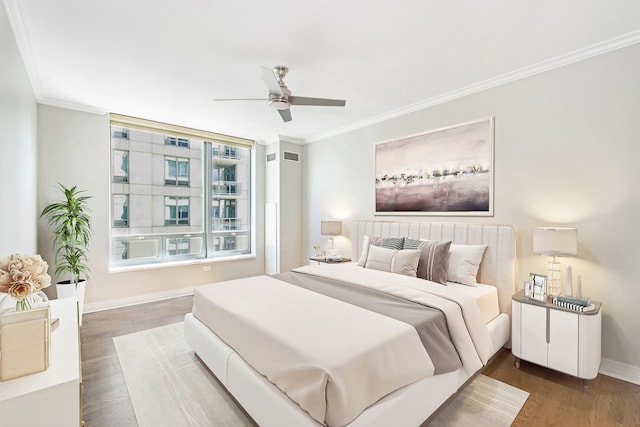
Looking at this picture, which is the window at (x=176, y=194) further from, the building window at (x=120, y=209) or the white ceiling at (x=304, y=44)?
the white ceiling at (x=304, y=44)

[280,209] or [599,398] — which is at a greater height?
[280,209]

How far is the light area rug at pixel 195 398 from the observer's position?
1894 mm

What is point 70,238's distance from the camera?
11.3 feet

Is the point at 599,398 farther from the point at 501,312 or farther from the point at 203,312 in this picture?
the point at 203,312

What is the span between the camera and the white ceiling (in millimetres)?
2014

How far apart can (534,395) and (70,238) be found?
4.89m

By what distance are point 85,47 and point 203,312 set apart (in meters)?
2.49

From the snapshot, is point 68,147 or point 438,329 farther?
point 68,147

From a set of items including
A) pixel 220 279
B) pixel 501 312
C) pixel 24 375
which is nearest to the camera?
pixel 24 375

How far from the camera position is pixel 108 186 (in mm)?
4027

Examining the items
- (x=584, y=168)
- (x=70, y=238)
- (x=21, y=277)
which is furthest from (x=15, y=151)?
(x=584, y=168)

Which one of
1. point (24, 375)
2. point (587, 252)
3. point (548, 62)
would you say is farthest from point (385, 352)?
point (548, 62)

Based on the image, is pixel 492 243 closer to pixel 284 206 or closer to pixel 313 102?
pixel 313 102

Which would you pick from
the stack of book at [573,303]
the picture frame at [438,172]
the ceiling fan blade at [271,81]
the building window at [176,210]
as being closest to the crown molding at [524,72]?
the picture frame at [438,172]
